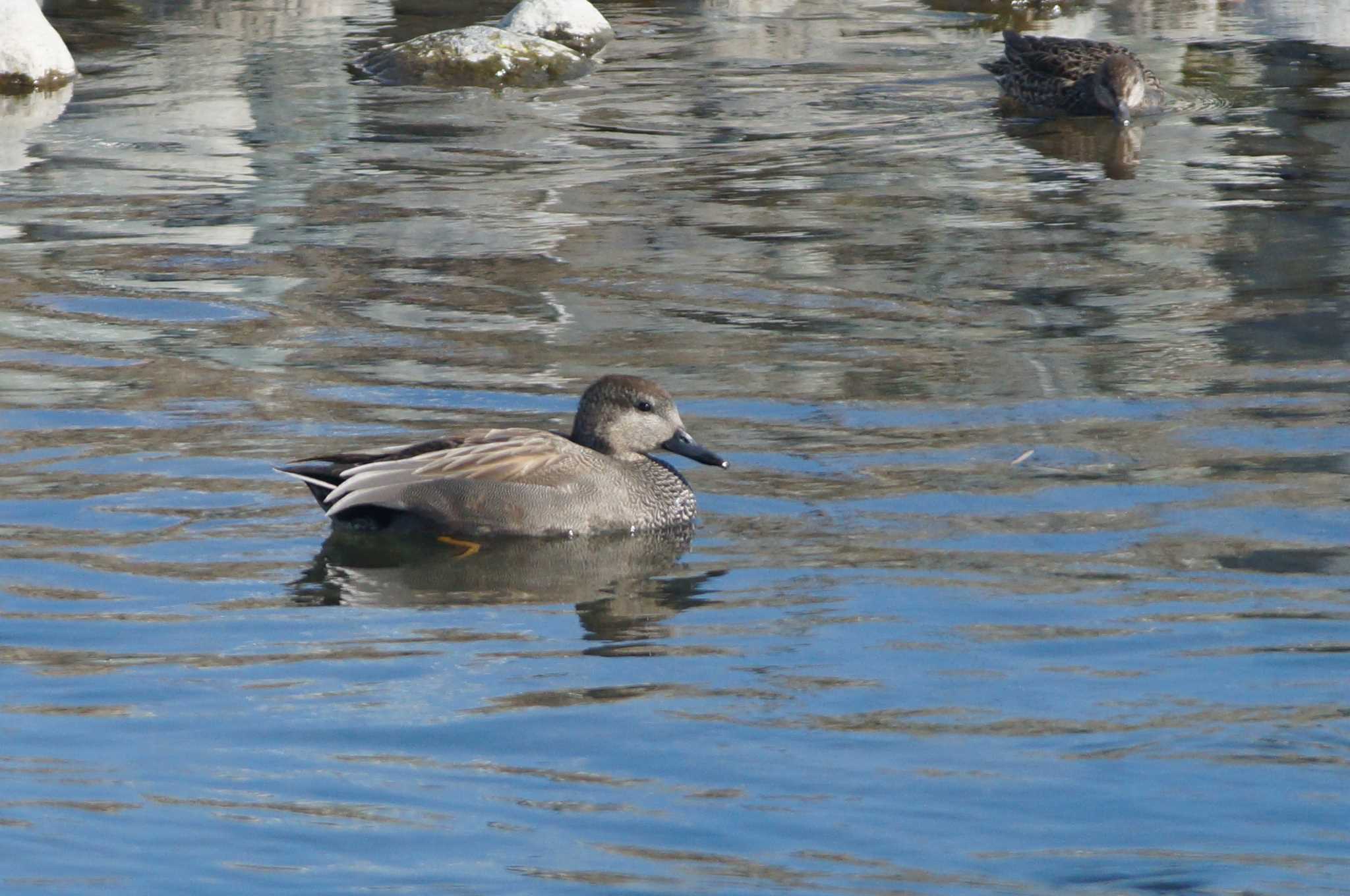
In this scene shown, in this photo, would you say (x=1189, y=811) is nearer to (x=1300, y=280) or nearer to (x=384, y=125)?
(x=1300, y=280)

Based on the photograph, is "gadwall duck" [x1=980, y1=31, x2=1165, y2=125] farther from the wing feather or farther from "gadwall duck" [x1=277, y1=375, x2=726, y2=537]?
the wing feather

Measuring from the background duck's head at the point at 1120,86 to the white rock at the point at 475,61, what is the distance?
4.47 m

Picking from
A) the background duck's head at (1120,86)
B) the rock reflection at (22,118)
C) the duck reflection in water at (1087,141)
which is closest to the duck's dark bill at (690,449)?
the duck reflection in water at (1087,141)

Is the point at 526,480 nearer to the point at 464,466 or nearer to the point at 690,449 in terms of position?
the point at 464,466

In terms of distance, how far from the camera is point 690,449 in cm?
841

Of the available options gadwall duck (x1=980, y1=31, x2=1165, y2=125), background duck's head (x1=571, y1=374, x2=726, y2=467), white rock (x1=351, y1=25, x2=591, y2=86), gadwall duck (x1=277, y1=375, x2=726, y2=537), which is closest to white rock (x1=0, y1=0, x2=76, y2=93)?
white rock (x1=351, y1=25, x2=591, y2=86)

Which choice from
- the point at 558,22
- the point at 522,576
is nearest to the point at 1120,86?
the point at 558,22

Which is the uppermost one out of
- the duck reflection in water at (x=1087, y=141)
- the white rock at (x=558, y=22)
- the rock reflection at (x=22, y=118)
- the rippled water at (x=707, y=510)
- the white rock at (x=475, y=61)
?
the white rock at (x=558, y=22)

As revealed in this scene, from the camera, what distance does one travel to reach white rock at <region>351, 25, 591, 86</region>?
18578 mm

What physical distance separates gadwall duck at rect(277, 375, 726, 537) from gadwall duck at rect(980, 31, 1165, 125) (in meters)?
9.24

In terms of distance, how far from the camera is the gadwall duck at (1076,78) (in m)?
16.9

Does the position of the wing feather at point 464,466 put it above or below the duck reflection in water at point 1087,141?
below

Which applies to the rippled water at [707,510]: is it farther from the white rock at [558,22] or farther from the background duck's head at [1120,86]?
the white rock at [558,22]

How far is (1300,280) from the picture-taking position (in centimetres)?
1179
